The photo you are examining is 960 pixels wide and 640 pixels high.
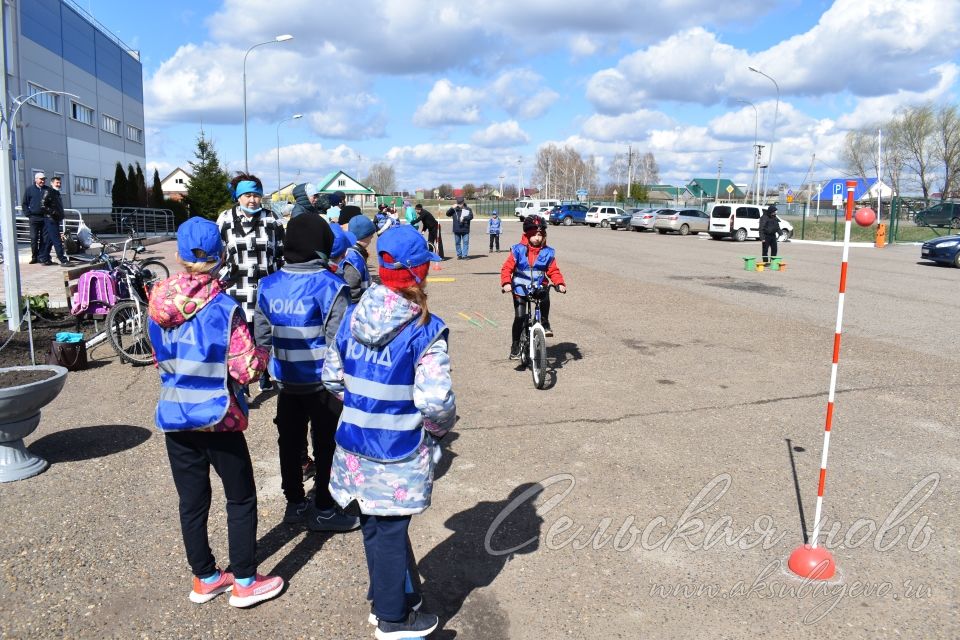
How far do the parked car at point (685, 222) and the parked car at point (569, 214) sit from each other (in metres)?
12.4

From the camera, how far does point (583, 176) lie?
128 m

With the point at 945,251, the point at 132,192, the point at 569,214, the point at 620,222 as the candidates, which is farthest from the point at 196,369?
the point at 569,214

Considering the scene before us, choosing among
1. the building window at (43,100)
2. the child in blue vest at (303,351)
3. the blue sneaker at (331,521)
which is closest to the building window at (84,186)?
the building window at (43,100)

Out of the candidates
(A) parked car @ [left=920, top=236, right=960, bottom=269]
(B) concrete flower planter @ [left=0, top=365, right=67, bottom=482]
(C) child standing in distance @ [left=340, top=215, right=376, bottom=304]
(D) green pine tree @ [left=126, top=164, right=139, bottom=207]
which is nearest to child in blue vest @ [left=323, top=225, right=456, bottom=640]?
(C) child standing in distance @ [left=340, top=215, right=376, bottom=304]

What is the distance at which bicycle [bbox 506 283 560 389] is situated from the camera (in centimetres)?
741

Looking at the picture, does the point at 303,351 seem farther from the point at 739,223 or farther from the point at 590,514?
the point at 739,223

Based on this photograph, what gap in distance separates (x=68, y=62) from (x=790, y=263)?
34.2m

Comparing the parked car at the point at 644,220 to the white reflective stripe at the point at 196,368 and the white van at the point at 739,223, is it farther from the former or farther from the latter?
the white reflective stripe at the point at 196,368

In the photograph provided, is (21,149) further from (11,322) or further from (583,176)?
(583,176)

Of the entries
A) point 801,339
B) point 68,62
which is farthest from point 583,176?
point 801,339

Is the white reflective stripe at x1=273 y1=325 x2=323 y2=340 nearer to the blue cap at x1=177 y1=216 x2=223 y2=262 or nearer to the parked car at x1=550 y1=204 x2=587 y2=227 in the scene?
the blue cap at x1=177 y1=216 x2=223 y2=262

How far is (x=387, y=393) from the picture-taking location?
2924 millimetres

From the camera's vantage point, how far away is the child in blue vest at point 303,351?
13.6 feet

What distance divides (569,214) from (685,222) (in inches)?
558
